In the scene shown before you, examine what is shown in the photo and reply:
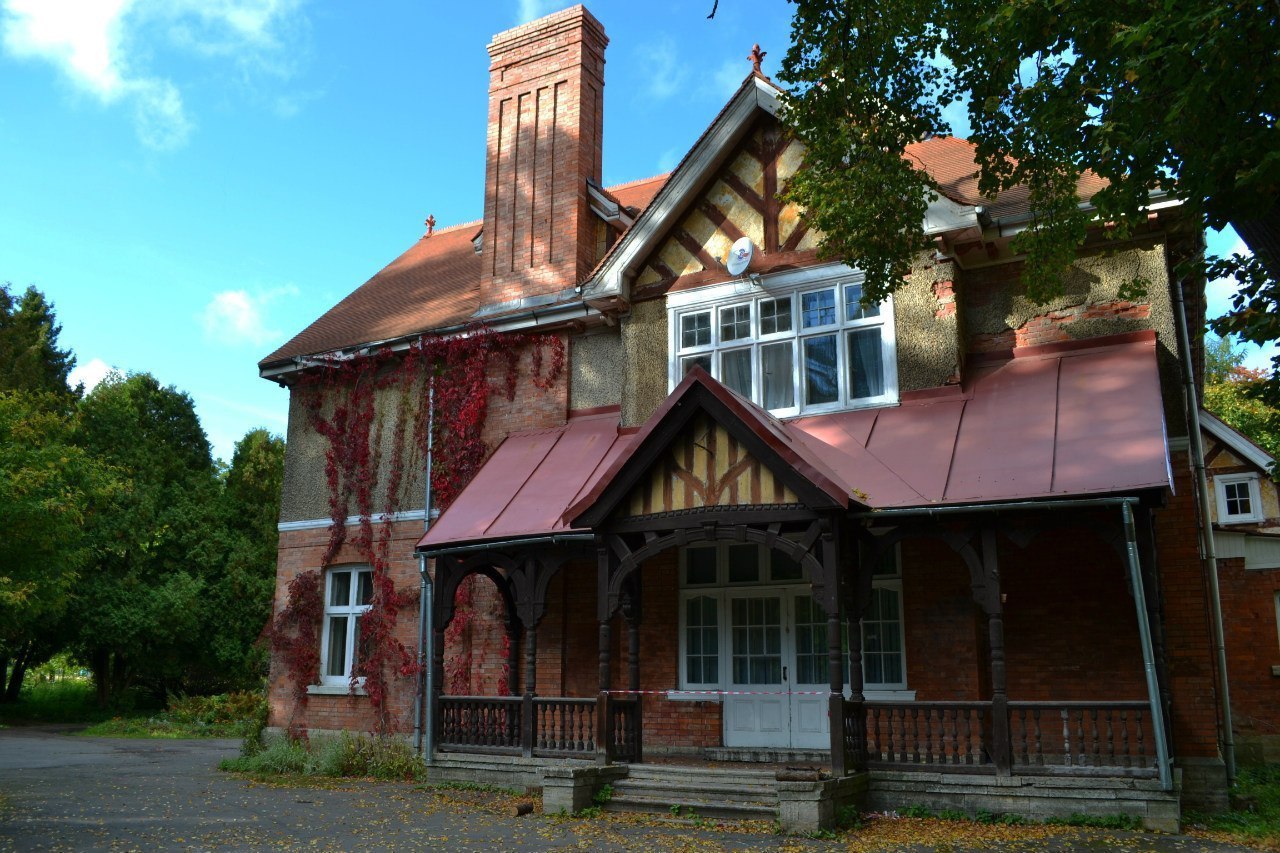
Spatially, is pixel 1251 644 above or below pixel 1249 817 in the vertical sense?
above

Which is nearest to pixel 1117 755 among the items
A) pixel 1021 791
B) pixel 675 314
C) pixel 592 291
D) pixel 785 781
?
pixel 1021 791

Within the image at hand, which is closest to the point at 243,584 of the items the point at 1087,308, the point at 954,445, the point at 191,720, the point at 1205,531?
the point at 191,720

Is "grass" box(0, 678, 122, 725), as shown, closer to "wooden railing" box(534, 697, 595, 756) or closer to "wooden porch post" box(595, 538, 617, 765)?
"wooden railing" box(534, 697, 595, 756)

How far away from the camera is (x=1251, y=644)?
706 inches

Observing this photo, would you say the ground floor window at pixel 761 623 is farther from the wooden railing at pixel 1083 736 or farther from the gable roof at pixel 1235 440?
the gable roof at pixel 1235 440

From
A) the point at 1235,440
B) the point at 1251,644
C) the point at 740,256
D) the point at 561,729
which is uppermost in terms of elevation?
the point at 740,256

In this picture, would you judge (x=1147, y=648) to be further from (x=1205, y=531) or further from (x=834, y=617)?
(x=1205, y=531)

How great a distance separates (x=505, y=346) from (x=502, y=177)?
3.31 meters

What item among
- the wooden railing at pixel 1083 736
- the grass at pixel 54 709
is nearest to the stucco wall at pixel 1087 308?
the wooden railing at pixel 1083 736

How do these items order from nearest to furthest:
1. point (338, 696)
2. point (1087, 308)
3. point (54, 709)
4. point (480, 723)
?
point (1087, 308) → point (480, 723) → point (338, 696) → point (54, 709)

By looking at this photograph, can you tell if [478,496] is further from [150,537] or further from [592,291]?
[150,537]

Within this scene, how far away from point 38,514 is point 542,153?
37.4 ft

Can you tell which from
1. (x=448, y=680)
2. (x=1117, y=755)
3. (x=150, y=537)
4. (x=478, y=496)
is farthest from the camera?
(x=150, y=537)

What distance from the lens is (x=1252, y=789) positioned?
39.5ft
